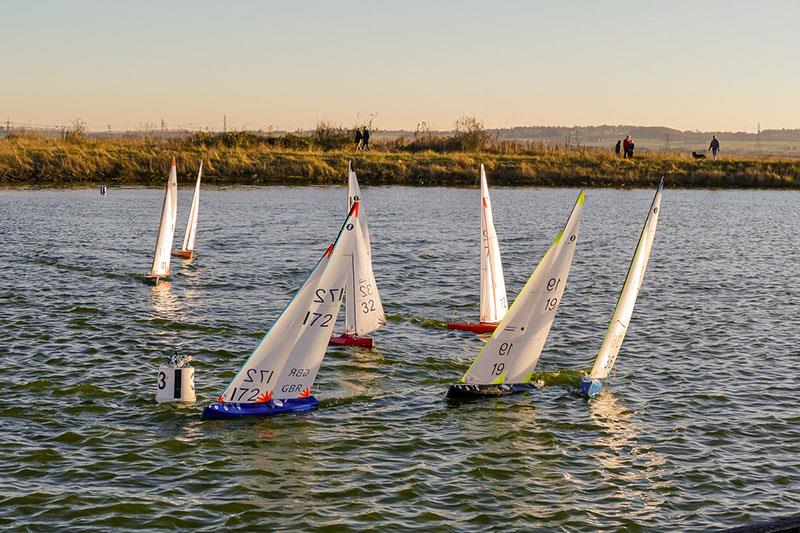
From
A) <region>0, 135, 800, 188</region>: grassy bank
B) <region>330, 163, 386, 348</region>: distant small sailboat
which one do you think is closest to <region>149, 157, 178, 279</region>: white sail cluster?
<region>330, 163, 386, 348</region>: distant small sailboat

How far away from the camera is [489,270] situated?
86.9ft

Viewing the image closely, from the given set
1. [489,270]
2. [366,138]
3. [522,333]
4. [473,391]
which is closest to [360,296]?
[489,270]

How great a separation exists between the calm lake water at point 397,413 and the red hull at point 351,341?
228mm

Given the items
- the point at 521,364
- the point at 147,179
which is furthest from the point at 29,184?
the point at 521,364

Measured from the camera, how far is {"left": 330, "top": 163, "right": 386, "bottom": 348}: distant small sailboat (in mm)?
23734

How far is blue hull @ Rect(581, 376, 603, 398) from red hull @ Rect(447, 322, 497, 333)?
18.2 ft

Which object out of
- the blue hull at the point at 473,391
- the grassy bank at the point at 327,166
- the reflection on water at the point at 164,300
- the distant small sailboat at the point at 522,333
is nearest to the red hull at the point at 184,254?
the reflection on water at the point at 164,300

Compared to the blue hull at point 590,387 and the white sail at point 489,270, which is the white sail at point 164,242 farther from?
the blue hull at point 590,387

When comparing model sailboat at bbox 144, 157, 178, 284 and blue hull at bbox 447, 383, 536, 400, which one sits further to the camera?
model sailboat at bbox 144, 157, 178, 284

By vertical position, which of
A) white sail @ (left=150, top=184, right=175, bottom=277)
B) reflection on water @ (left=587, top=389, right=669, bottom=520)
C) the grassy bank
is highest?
the grassy bank

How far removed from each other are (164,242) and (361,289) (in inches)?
500

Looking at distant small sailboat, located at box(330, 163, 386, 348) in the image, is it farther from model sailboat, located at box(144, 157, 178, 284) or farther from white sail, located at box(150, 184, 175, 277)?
model sailboat, located at box(144, 157, 178, 284)

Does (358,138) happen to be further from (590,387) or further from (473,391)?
(473,391)

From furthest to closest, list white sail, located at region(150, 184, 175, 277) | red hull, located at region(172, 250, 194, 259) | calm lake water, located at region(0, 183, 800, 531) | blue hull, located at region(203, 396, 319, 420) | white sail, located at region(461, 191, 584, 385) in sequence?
1. red hull, located at region(172, 250, 194, 259)
2. white sail, located at region(150, 184, 175, 277)
3. white sail, located at region(461, 191, 584, 385)
4. blue hull, located at region(203, 396, 319, 420)
5. calm lake water, located at region(0, 183, 800, 531)
